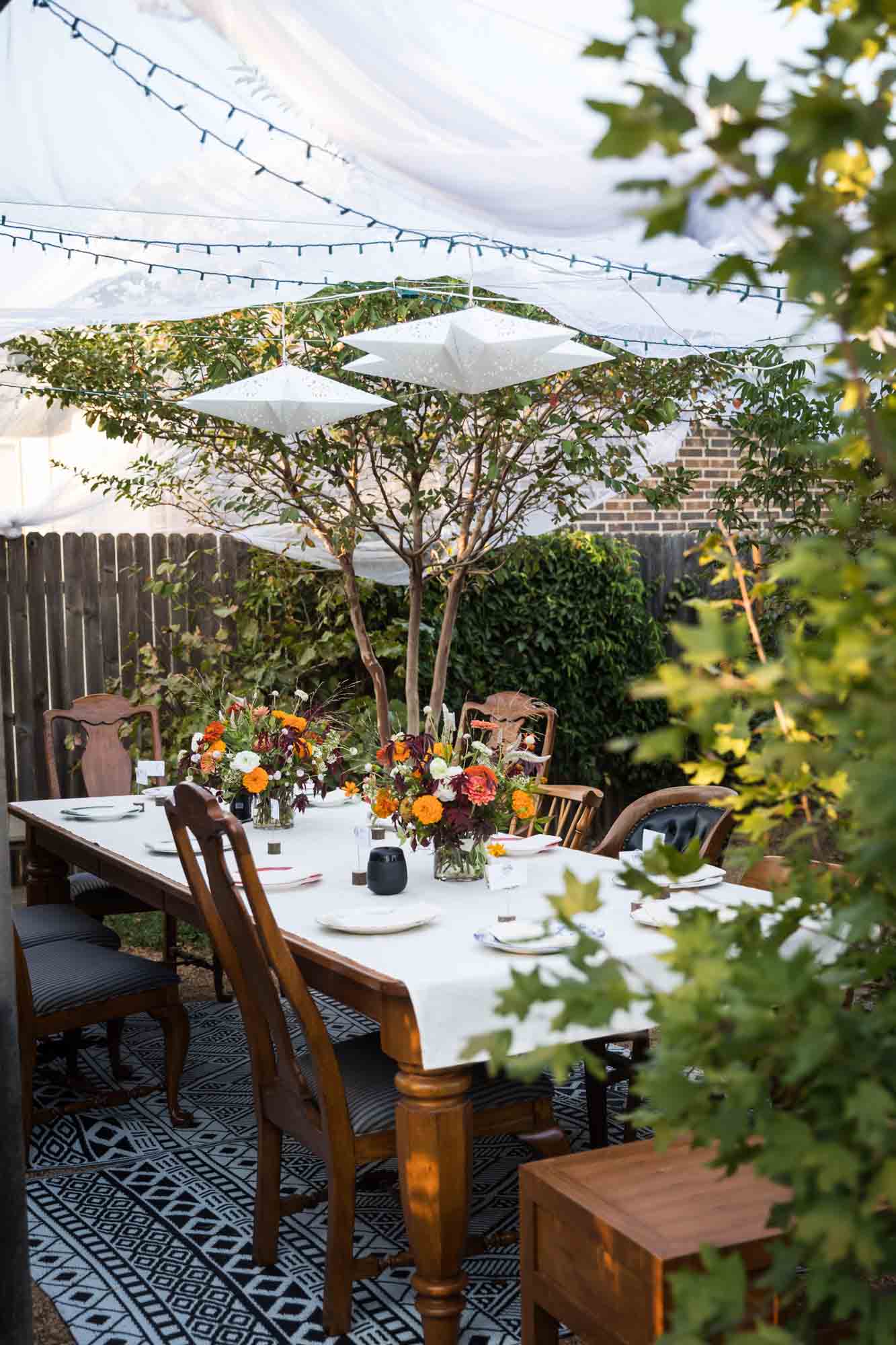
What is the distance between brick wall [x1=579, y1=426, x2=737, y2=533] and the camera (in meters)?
8.97

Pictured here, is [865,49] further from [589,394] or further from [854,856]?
[589,394]

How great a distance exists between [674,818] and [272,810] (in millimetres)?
1418

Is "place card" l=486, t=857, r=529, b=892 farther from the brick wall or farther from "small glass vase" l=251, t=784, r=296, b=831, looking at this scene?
the brick wall

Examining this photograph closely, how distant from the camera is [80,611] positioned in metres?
7.51

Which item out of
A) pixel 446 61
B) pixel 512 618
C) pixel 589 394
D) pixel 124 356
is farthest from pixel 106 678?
pixel 446 61

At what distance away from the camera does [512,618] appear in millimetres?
7758

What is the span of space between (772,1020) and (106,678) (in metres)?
6.96

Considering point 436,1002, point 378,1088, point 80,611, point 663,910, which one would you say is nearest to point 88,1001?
point 378,1088

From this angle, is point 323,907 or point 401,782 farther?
point 401,782

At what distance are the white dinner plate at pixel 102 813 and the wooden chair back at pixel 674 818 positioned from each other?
182 cm

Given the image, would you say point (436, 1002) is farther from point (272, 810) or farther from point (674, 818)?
point (272, 810)

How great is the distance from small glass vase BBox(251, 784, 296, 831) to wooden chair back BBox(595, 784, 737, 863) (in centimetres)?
112

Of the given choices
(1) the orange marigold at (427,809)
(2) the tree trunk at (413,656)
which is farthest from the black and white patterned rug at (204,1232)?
(2) the tree trunk at (413,656)

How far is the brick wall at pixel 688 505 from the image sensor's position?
8.97m
